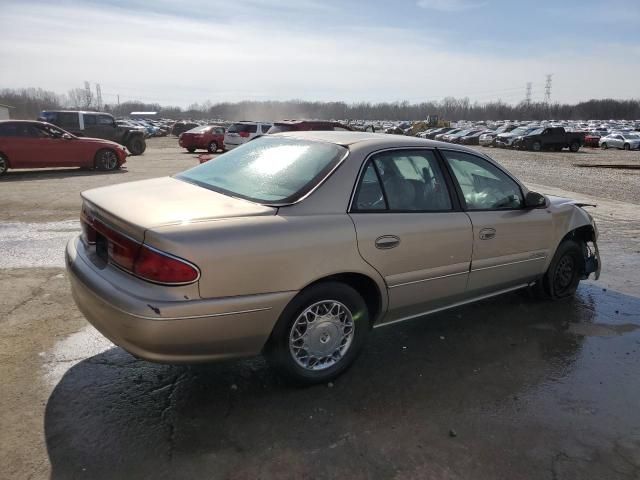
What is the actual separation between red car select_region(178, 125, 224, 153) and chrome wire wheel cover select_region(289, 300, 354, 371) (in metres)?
22.6

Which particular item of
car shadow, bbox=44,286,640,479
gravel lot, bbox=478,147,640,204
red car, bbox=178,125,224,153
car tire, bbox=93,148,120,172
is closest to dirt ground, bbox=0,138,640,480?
car shadow, bbox=44,286,640,479

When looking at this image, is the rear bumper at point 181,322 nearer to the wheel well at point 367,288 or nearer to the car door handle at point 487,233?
the wheel well at point 367,288

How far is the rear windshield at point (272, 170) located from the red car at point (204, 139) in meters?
21.5

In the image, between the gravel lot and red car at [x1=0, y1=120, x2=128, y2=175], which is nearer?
red car at [x1=0, y1=120, x2=128, y2=175]

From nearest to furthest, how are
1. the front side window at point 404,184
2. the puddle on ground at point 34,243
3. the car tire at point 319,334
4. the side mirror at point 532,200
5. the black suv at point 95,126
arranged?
the car tire at point 319,334 < the front side window at point 404,184 < the side mirror at point 532,200 < the puddle on ground at point 34,243 < the black suv at point 95,126

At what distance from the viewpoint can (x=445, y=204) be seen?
3.85m

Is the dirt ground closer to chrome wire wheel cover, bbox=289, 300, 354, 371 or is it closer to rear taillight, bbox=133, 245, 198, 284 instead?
chrome wire wheel cover, bbox=289, 300, 354, 371

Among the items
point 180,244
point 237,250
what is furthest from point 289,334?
point 180,244

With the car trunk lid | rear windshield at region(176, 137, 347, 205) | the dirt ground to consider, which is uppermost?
rear windshield at region(176, 137, 347, 205)

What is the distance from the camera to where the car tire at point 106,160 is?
14920 millimetres

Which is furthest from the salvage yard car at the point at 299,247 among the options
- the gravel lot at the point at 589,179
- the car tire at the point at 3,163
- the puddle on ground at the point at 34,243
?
the car tire at the point at 3,163

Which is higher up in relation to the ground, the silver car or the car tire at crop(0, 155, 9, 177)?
the silver car

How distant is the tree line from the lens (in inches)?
5861

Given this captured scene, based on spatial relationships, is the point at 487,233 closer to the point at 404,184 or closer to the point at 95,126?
the point at 404,184
